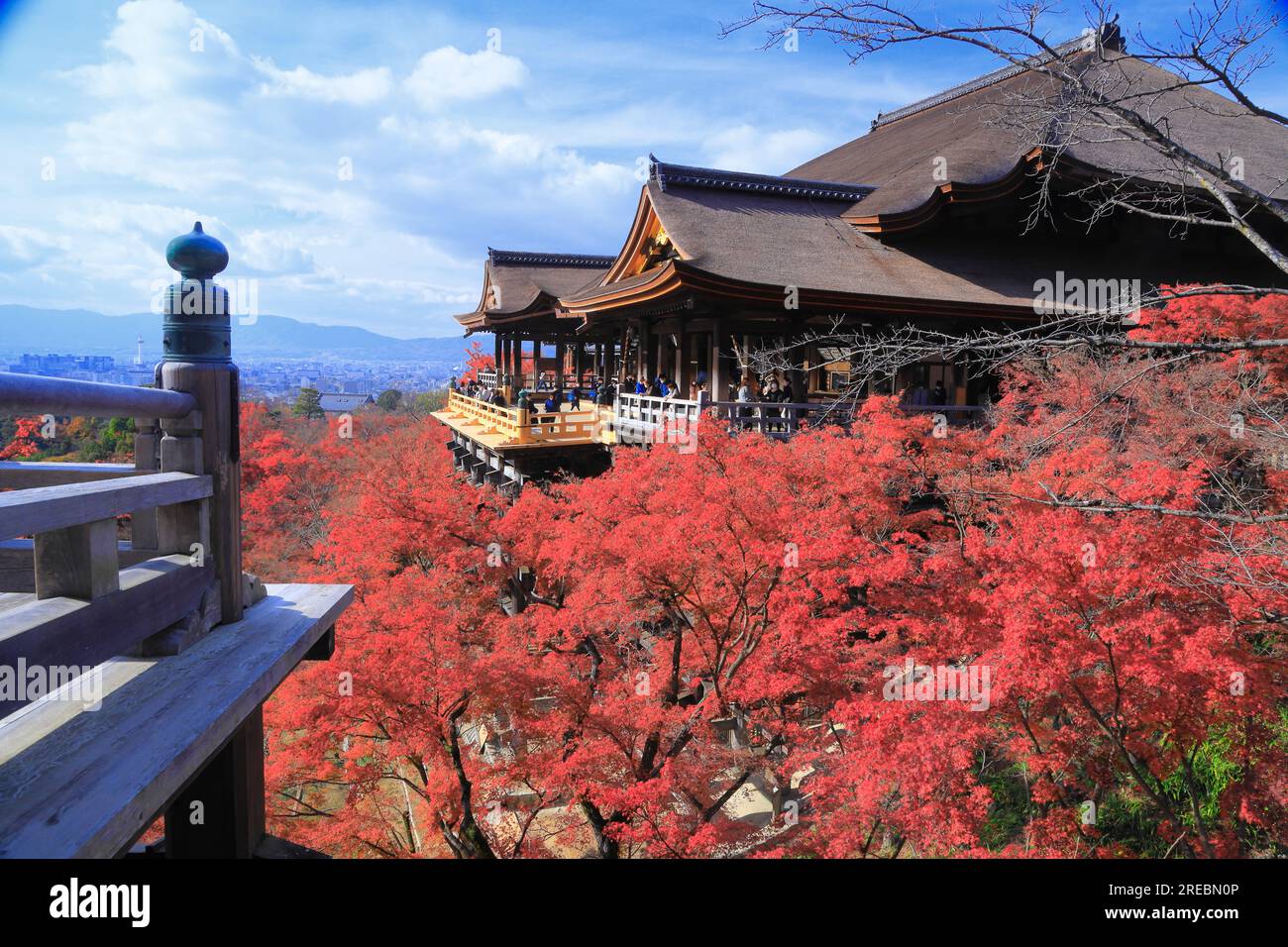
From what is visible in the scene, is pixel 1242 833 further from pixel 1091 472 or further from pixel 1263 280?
pixel 1263 280

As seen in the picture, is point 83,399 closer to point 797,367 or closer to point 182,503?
point 182,503

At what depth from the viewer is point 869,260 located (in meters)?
13.5

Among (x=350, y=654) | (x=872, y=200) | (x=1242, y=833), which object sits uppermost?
(x=872, y=200)

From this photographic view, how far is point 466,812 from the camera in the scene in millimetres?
8844

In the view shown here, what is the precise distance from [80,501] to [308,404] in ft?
168

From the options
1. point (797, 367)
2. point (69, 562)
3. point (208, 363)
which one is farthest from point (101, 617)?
point (797, 367)

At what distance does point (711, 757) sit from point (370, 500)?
6755 mm

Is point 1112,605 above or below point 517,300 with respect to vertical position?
below

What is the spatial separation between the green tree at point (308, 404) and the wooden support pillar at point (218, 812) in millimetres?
48143

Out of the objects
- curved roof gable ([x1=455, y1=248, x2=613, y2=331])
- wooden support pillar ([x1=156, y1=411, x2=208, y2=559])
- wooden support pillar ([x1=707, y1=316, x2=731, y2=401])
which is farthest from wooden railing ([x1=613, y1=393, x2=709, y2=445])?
curved roof gable ([x1=455, y1=248, x2=613, y2=331])

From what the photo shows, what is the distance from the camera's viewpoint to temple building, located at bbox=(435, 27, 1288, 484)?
38.6ft

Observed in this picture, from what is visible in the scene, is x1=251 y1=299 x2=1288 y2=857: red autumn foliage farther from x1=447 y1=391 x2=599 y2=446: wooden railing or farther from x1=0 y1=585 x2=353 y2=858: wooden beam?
x1=0 y1=585 x2=353 y2=858: wooden beam

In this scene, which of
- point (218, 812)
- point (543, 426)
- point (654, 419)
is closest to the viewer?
point (218, 812)
